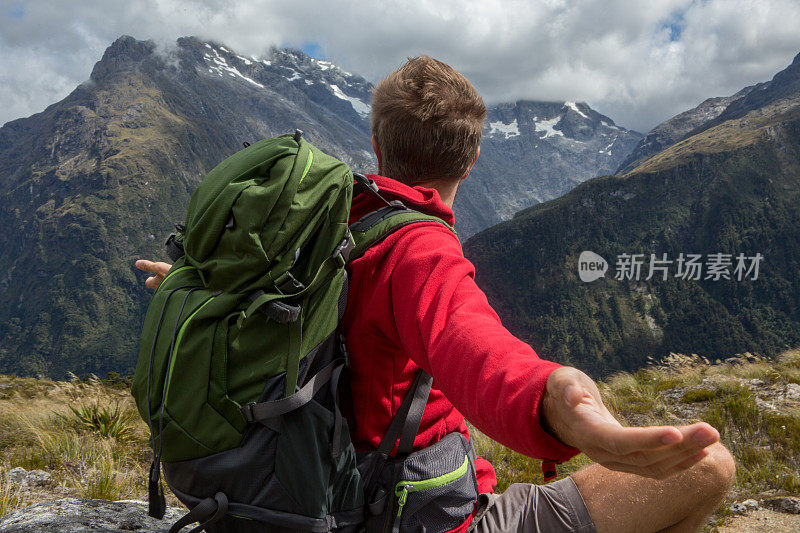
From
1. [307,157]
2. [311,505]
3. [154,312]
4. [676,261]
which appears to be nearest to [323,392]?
[311,505]

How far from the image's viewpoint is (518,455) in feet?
18.1

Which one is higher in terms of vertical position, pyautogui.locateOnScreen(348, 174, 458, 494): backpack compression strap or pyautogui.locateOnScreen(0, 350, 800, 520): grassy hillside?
pyautogui.locateOnScreen(348, 174, 458, 494): backpack compression strap

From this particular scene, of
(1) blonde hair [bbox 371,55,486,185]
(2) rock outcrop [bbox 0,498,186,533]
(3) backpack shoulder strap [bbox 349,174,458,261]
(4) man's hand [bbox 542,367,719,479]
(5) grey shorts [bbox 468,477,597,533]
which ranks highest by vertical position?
(1) blonde hair [bbox 371,55,486,185]

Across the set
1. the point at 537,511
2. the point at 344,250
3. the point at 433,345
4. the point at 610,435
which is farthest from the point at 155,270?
the point at 610,435

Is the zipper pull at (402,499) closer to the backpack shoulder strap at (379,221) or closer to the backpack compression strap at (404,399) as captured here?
the backpack compression strap at (404,399)

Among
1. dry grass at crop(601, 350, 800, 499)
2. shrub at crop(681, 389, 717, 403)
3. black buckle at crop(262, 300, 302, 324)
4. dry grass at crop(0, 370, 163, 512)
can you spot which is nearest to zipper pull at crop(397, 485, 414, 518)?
black buckle at crop(262, 300, 302, 324)

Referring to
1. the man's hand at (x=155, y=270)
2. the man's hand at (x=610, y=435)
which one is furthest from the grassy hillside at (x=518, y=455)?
the man's hand at (x=610, y=435)

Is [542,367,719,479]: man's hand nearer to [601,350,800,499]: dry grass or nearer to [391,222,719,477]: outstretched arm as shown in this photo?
[391,222,719,477]: outstretched arm

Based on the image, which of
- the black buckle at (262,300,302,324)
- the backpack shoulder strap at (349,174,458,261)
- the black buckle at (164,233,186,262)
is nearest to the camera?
the black buckle at (262,300,302,324)

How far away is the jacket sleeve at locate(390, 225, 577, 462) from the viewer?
100 cm

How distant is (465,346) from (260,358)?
28.5 inches

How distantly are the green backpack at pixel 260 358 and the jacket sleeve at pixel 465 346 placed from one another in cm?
24

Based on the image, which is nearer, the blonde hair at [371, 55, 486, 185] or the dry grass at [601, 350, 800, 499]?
the blonde hair at [371, 55, 486, 185]

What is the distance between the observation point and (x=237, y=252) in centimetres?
153
